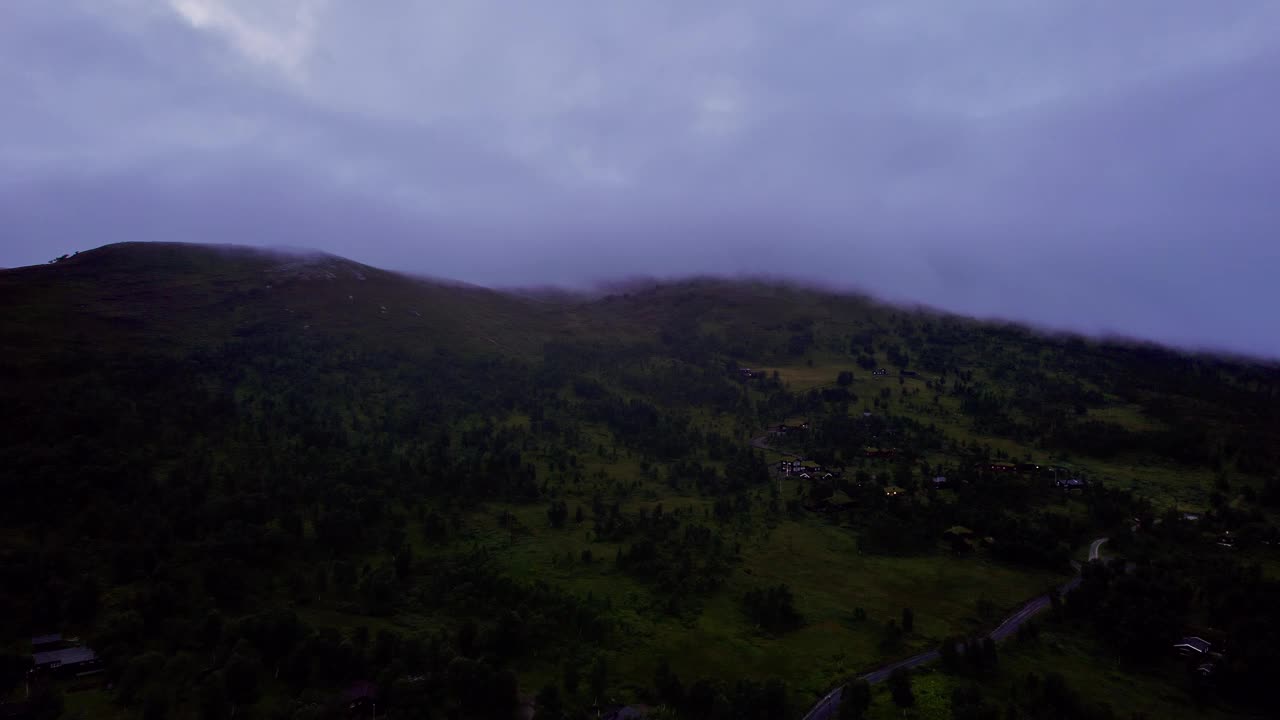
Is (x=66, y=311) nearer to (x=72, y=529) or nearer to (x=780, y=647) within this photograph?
(x=72, y=529)

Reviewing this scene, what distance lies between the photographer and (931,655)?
226 feet

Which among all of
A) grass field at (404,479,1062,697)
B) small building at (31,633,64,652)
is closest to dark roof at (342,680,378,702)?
grass field at (404,479,1062,697)

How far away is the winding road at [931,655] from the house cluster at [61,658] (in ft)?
208

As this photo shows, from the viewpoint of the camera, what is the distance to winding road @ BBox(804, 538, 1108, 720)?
58.0 metres

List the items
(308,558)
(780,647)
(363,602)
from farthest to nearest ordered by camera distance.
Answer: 1. (308,558)
2. (363,602)
3. (780,647)

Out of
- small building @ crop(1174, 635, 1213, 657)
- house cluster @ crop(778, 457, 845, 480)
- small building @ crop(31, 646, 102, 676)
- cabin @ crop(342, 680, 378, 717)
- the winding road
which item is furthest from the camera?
house cluster @ crop(778, 457, 845, 480)

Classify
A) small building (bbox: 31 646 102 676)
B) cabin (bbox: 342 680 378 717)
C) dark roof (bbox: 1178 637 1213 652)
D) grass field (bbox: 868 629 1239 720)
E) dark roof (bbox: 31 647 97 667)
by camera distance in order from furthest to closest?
1. dark roof (bbox: 1178 637 1213 652)
2. grass field (bbox: 868 629 1239 720)
3. dark roof (bbox: 31 647 97 667)
4. small building (bbox: 31 646 102 676)
5. cabin (bbox: 342 680 378 717)

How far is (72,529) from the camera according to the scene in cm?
7700

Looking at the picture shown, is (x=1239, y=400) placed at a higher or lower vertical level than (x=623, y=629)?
higher

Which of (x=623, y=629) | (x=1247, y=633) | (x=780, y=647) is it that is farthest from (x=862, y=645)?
(x=1247, y=633)

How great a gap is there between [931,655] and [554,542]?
53.5m

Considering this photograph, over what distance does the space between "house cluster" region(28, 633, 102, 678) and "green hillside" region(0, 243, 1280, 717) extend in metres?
1.31

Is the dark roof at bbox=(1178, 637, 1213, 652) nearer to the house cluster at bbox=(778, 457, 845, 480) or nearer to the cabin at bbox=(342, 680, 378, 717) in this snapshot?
the house cluster at bbox=(778, 457, 845, 480)

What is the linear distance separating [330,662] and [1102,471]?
510 ft
